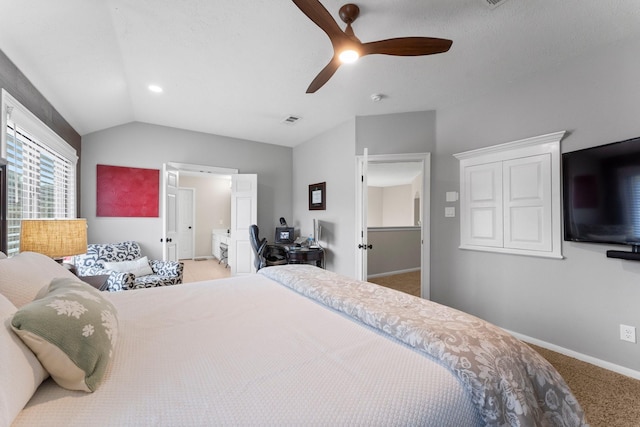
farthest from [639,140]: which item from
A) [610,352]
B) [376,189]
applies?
[376,189]

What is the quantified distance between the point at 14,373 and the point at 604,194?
3.20 m

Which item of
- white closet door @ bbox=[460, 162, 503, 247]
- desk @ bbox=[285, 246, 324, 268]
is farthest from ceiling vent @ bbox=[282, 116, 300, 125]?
white closet door @ bbox=[460, 162, 503, 247]

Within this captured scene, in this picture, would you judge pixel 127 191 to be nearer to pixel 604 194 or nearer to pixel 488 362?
pixel 488 362

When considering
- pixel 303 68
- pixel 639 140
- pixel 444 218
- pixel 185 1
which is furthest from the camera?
pixel 444 218


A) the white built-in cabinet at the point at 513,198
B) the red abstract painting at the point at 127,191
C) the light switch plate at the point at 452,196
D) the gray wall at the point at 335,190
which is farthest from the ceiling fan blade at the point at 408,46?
the red abstract painting at the point at 127,191

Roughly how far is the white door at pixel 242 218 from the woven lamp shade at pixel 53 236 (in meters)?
2.56

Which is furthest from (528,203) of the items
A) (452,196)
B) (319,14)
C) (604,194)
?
(319,14)

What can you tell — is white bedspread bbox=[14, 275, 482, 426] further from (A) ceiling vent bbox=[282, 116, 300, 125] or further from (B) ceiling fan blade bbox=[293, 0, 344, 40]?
(A) ceiling vent bbox=[282, 116, 300, 125]

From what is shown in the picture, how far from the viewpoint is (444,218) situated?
3240 mm

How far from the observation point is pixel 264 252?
417 centimetres

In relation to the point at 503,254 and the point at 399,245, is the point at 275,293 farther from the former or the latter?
the point at 399,245

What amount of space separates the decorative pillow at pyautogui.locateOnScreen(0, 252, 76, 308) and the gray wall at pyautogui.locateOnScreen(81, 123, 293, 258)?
8.91ft

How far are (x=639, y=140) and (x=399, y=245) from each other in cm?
381

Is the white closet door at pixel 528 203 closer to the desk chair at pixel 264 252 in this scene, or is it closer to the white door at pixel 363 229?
the white door at pixel 363 229
